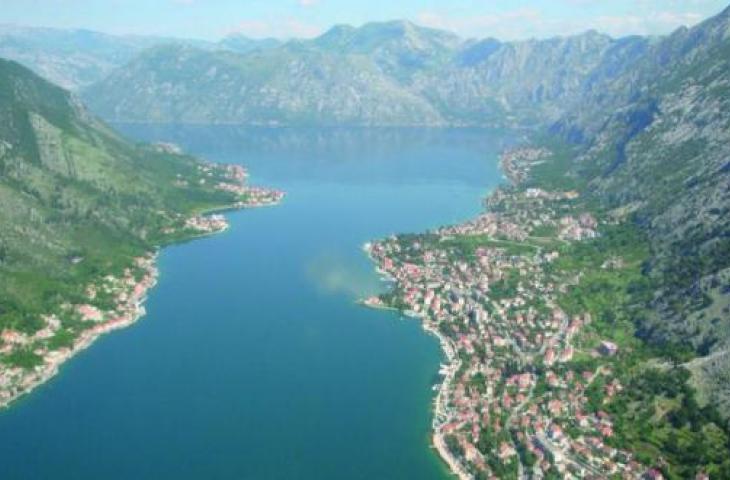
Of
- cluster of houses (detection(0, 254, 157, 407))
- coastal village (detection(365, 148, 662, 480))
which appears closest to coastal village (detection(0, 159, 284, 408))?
cluster of houses (detection(0, 254, 157, 407))

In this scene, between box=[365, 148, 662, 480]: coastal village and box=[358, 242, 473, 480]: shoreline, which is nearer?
box=[365, 148, 662, 480]: coastal village

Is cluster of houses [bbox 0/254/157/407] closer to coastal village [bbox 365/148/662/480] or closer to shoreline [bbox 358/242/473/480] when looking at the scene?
shoreline [bbox 358/242/473/480]

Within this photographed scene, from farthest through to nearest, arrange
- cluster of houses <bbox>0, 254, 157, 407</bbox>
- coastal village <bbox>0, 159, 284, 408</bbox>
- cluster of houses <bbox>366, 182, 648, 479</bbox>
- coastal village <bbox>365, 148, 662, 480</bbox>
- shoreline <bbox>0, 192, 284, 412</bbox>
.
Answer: coastal village <bbox>0, 159, 284, 408</bbox>
cluster of houses <bbox>0, 254, 157, 407</bbox>
shoreline <bbox>0, 192, 284, 412</bbox>
cluster of houses <bbox>366, 182, 648, 479</bbox>
coastal village <bbox>365, 148, 662, 480</bbox>

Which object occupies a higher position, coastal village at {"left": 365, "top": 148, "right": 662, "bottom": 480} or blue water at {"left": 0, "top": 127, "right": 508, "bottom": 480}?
coastal village at {"left": 365, "top": 148, "right": 662, "bottom": 480}

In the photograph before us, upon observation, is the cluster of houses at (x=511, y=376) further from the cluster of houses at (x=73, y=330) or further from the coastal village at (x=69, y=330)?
the coastal village at (x=69, y=330)

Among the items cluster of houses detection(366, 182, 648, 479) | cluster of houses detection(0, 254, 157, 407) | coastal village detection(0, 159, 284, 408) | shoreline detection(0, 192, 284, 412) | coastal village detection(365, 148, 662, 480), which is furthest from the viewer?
coastal village detection(0, 159, 284, 408)

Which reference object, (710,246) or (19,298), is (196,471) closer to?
(19,298)

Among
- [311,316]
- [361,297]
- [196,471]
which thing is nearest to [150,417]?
[196,471]
